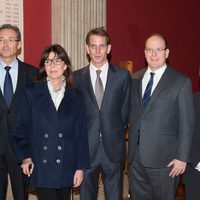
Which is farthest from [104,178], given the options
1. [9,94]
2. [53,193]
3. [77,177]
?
[9,94]

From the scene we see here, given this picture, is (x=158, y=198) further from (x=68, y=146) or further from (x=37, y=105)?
(x=37, y=105)

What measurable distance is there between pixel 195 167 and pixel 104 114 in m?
0.78

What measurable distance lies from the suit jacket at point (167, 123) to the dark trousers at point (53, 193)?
64cm

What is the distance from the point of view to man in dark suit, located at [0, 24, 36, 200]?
9.70ft

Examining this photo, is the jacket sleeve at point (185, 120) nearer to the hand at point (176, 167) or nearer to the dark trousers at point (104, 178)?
the hand at point (176, 167)

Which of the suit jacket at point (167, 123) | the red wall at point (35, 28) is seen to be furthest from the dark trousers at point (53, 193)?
the red wall at point (35, 28)

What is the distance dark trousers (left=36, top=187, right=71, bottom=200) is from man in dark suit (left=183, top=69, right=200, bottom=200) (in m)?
0.95

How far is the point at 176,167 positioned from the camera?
2.90 metres

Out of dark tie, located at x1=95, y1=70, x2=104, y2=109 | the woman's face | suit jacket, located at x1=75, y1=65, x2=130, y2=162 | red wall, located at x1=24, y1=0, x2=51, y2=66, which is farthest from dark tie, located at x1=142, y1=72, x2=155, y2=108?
red wall, located at x1=24, y1=0, x2=51, y2=66

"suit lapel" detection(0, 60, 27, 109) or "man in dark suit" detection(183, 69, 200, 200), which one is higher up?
"suit lapel" detection(0, 60, 27, 109)

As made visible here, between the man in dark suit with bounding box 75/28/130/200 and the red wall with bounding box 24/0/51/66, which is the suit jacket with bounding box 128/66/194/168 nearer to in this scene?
the man in dark suit with bounding box 75/28/130/200

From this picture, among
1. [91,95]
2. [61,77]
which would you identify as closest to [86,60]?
[91,95]

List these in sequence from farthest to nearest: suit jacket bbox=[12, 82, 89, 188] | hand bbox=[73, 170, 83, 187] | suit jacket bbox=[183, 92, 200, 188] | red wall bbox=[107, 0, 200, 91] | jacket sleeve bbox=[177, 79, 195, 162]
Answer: red wall bbox=[107, 0, 200, 91]
suit jacket bbox=[183, 92, 200, 188]
jacket sleeve bbox=[177, 79, 195, 162]
hand bbox=[73, 170, 83, 187]
suit jacket bbox=[12, 82, 89, 188]

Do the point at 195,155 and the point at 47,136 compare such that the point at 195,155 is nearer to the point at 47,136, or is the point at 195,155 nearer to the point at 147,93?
the point at 147,93
